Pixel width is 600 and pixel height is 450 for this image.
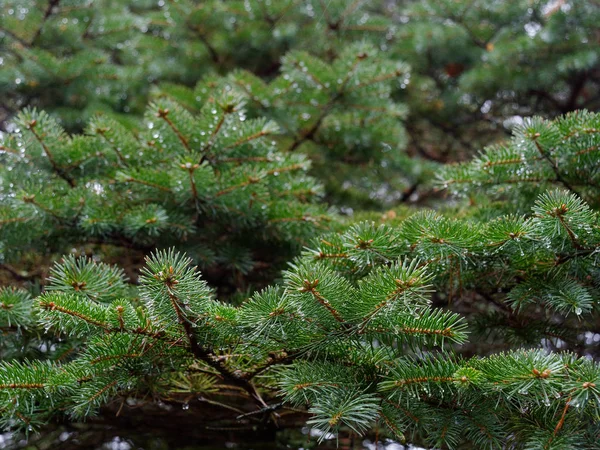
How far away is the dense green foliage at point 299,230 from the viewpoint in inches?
37.8

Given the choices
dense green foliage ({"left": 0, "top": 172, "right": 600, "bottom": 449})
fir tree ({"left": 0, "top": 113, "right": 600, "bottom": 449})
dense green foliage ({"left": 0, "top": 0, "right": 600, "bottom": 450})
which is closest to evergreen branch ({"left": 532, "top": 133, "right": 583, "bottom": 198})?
dense green foliage ({"left": 0, "top": 0, "right": 600, "bottom": 450})

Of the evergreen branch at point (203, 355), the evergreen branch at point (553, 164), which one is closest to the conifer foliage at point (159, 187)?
the evergreen branch at point (203, 355)

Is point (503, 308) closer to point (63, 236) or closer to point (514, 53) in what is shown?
point (63, 236)

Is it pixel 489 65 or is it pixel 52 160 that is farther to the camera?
pixel 489 65

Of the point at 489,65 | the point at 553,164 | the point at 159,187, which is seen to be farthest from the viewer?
the point at 489,65

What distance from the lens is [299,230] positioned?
149cm

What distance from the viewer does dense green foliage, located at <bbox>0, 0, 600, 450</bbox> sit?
0.96 meters

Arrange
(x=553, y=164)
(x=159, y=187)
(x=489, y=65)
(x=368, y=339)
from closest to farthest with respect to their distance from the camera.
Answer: (x=368, y=339), (x=553, y=164), (x=159, y=187), (x=489, y=65)

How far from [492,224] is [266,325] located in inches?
19.5

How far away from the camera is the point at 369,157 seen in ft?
7.13

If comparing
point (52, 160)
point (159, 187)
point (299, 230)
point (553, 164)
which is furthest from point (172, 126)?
point (553, 164)

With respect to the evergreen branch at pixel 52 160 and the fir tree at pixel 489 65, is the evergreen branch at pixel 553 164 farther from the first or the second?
the evergreen branch at pixel 52 160

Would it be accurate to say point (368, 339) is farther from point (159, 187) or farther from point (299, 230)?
point (159, 187)

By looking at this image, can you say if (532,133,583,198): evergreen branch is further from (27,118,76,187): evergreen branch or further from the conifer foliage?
(27,118,76,187): evergreen branch
